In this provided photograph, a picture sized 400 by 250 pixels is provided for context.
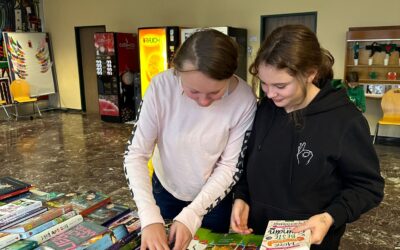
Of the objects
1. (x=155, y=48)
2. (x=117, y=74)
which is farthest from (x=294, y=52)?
(x=117, y=74)

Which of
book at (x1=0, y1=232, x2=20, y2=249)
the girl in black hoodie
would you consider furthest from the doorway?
the girl in black hoodie

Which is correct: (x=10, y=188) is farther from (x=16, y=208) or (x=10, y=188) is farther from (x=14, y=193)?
(x=16, y=208)

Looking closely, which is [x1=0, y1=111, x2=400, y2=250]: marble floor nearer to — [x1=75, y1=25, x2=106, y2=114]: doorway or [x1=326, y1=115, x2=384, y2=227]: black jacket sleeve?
[x1=75, y1=25, x2=106, y2=114]: doorway

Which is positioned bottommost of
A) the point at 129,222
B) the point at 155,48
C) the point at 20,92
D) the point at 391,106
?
the point at 391,106

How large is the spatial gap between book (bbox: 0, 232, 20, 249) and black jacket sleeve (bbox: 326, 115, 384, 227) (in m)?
0.99

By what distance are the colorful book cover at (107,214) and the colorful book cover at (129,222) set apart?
0.02 m

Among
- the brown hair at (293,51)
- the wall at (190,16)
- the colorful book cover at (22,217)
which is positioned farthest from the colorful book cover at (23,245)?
the wall at (190,16)

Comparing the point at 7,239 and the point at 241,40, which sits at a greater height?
the point at 241,40

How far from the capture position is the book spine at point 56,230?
1158 mm

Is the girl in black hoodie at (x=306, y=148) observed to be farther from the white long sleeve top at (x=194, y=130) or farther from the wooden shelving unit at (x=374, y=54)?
the wooden shelving unit at (x=374, y=54)

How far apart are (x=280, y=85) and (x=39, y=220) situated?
94 cm

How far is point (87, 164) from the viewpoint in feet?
15.4

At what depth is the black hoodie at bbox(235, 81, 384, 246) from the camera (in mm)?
1070

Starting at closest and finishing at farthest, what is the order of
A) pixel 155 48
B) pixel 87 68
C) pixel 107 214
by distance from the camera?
1. pixel 107 214
2. pixel 155 48
3. pixel 87 68
